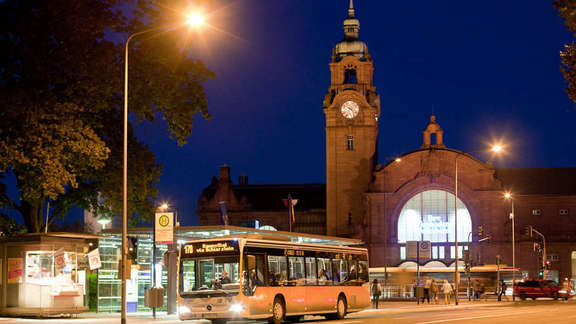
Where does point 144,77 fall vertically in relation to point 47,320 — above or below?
above

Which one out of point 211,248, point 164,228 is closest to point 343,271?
point 164,228

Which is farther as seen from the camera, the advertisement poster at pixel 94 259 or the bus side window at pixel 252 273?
the advertisement poster at pixel 94 259

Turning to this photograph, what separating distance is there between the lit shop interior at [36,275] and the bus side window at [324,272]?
31.1ft

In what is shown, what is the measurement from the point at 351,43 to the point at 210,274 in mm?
73868

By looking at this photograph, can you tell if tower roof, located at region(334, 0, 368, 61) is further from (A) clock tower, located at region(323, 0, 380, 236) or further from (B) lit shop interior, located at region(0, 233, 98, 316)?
(B) lit shop interior, located at region(0, 233, 98, 316)

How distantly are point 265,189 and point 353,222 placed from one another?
24676 millimetres

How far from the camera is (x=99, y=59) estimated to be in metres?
35.0

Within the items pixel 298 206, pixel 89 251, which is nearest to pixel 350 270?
pixel 89 251

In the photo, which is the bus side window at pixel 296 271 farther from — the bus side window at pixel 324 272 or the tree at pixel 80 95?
the tree at pixel 80 95

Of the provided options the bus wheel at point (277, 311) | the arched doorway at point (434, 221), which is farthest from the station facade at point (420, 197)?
the bus wheel at point (277, 311)

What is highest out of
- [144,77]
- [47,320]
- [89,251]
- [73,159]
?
[144,77]

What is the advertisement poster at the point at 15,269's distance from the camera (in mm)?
32031

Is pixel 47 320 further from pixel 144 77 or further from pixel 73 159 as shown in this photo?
pixel 144 77

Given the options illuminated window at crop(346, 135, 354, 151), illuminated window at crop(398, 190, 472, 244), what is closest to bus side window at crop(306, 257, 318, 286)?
illuminated window at crop(398, 190, 472, 244)
